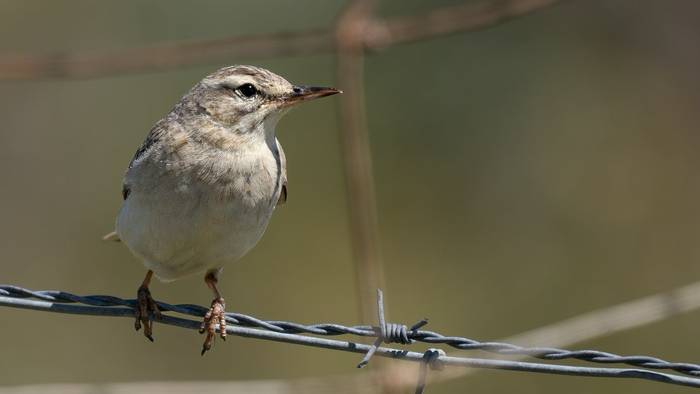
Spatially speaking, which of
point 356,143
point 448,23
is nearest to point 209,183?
point 356,143

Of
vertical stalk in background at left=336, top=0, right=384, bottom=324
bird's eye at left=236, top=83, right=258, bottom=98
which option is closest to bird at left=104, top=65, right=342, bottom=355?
bird's eye at left=236, top=83, right=258, bottom=98

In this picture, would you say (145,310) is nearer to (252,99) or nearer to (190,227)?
(190,227)

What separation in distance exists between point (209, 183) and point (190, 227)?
30 cm

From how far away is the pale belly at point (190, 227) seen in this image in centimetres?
652

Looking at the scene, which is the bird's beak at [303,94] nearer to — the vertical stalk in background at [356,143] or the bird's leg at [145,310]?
the vertical stalk in background at [356,143]

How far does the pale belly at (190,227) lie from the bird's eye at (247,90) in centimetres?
80

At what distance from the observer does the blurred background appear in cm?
1209

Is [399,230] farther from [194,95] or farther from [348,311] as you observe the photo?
[194,95]

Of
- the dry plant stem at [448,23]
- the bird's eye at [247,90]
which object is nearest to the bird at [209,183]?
the bird's eye at [247,90]

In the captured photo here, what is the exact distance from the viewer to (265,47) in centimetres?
792

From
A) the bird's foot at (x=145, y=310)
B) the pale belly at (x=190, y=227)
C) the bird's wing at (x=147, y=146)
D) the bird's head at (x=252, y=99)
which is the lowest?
the bird's foot at (x=145, y=310)

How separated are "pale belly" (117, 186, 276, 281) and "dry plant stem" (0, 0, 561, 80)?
1.40 m

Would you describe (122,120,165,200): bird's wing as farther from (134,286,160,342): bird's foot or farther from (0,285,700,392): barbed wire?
(0,285,700,392): barbed wire

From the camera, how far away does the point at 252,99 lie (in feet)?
23.6
